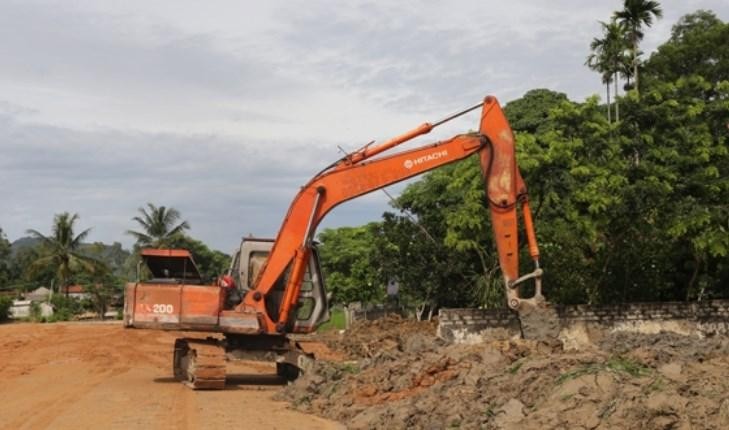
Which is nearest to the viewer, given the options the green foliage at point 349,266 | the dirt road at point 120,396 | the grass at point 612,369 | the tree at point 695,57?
the grass at point 612,369

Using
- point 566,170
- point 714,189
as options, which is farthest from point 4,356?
point 714,189

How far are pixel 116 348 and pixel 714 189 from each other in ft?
57.5

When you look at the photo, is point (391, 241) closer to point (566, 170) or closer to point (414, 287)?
point (414, 287)

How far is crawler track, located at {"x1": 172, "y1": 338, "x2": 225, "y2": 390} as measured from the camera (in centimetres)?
1551

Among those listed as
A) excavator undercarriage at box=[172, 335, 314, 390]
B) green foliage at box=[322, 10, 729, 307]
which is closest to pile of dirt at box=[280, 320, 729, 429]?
excavator undercarriage at box=[172, 335, 314, 390]

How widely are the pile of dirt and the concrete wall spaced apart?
2.81 meters

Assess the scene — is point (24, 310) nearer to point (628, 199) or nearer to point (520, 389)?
point (628, 199)

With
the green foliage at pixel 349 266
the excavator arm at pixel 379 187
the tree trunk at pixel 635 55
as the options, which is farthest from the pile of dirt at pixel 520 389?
the green foliage at pixel 349 266

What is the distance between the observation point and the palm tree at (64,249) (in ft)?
191

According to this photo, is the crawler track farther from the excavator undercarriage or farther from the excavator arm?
the excavator arm

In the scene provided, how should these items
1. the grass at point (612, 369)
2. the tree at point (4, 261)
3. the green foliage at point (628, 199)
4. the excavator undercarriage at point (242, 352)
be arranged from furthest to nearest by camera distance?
the tree at point (4, 261) → the green foliage at point (628, 199) → the excavator undercarriage at point (242, 352) → the grass at point (612, 369)

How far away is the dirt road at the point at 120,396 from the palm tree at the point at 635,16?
89.9 ft

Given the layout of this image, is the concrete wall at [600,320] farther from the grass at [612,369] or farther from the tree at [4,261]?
the tree at [4,261]

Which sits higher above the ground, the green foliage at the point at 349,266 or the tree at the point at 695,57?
the tree at the point at 695,57
